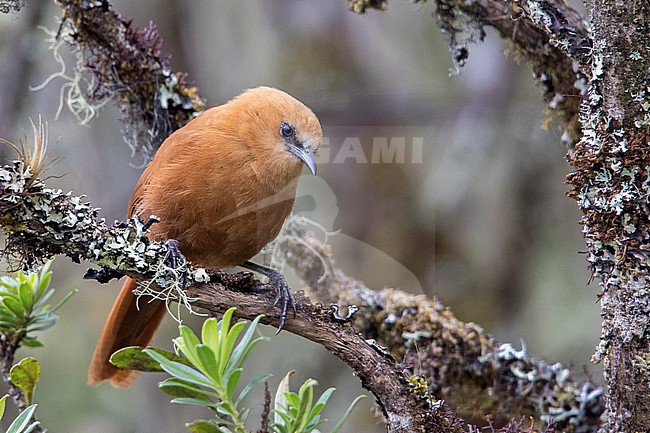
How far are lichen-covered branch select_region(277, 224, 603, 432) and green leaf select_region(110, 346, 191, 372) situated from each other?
2.31ft

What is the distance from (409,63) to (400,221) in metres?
0.94

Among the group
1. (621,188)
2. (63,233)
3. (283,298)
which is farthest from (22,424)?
(621,188)

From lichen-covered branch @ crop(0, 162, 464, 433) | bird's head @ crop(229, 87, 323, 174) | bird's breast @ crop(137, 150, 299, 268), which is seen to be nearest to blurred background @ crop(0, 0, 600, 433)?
bird's head @ crop(229, 87, 323, 174)

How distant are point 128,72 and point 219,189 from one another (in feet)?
1.44

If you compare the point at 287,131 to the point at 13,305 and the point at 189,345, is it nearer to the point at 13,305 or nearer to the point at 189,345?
the point at 13,305

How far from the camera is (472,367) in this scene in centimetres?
188

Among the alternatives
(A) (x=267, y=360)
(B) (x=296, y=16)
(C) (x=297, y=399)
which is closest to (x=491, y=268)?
(A) (x=267, y=360)

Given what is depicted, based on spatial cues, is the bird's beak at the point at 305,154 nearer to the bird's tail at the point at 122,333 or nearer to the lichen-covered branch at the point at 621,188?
the bird's tail at the point at 122,333

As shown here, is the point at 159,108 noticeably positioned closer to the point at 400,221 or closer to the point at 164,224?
the point at 164,224

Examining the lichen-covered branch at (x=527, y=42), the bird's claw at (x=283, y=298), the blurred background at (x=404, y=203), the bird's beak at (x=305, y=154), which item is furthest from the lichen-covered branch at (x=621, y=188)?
the blurred background at (x=404, y=203)

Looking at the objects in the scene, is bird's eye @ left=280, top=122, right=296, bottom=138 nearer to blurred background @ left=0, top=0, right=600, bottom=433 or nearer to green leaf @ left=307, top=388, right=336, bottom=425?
blurred background @ left=0, top=0, right=600, bottom=433

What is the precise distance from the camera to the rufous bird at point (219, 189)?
192 centimetres

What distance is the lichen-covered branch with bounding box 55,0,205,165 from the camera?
6.42ft

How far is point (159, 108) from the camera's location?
2.15 m
